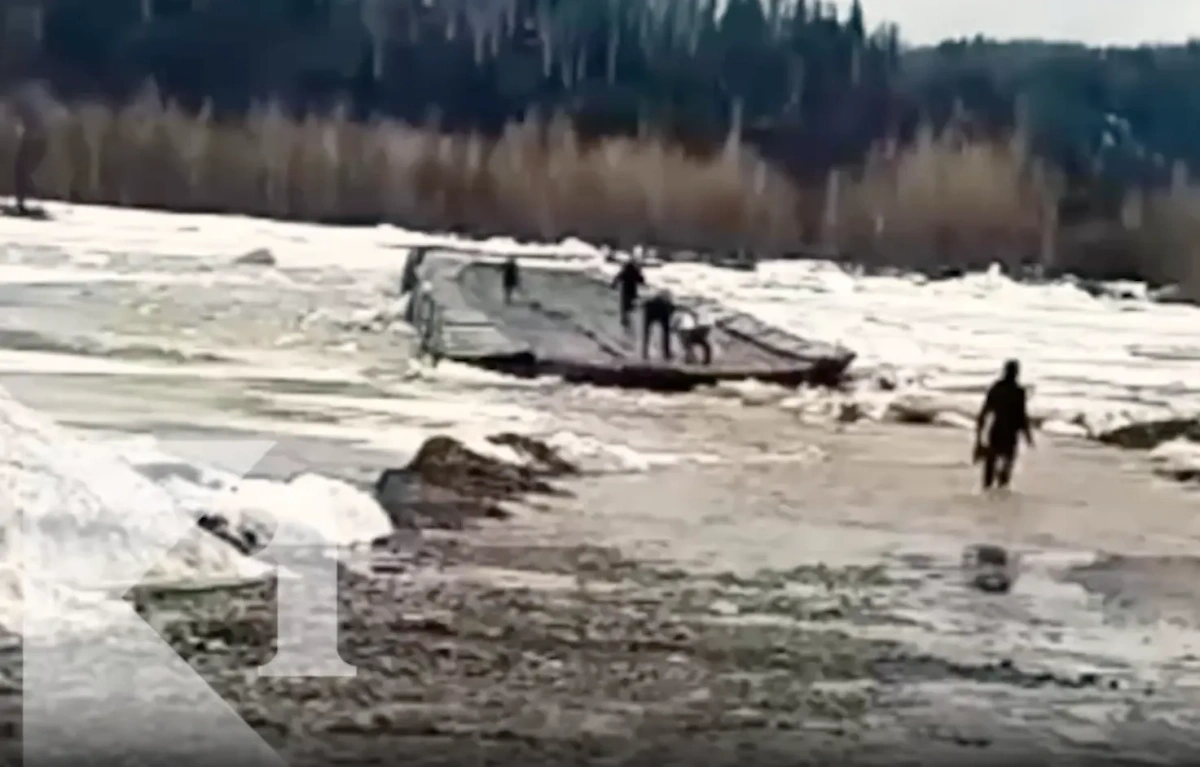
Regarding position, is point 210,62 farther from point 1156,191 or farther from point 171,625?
point 1156,191

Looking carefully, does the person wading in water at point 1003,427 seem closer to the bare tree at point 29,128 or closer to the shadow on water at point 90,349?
the shadow on water at point 90,349

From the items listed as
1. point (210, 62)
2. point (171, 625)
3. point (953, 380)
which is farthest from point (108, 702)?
point (953, 380)

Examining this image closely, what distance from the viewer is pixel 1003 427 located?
163cm

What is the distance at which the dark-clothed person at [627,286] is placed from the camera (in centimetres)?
164

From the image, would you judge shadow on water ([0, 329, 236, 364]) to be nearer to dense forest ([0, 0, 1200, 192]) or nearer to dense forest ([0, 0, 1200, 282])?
dense forest ([0, 0, 1200, 282])

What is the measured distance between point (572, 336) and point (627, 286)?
72 mm

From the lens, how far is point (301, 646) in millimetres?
1530

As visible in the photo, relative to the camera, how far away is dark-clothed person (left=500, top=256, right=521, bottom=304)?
63.9 inches

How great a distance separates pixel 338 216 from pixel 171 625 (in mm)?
414

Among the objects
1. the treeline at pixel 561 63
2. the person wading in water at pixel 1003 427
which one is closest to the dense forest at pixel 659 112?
the treeline at pixel 561 63

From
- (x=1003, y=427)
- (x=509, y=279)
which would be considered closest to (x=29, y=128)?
(x=509, y=279)

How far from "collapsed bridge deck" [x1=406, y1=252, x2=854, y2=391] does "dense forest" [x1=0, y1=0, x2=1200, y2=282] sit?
0.06 m

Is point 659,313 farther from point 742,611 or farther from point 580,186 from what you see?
point 742,611

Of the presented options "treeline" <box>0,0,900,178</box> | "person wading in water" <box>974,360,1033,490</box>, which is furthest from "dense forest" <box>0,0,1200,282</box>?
"person wading in water" <box>974,360,1033,490</box>
